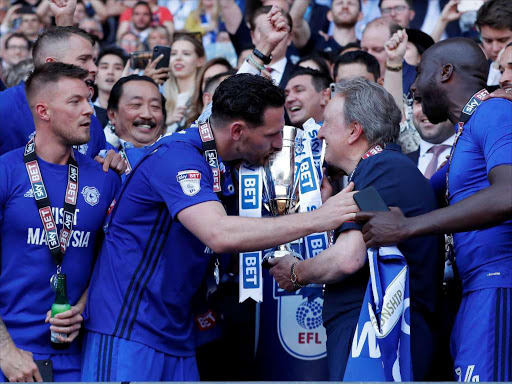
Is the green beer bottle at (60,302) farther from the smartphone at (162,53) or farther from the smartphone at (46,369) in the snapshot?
the smartphone at (162,53)

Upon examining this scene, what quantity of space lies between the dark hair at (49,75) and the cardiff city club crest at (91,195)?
67cm

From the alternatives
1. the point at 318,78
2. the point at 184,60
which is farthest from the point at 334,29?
the point at 318,78

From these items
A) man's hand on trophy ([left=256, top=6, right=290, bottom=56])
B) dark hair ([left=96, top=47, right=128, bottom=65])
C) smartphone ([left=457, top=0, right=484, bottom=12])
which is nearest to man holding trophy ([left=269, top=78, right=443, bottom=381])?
man's hand on trophy ([left=256, top=6, right=290, bottom=56])

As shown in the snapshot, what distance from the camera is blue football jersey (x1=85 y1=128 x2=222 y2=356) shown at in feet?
13.6

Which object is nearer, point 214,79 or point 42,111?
point 42,111

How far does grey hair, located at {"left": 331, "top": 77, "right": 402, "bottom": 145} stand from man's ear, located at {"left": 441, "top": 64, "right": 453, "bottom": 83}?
0.32 metres

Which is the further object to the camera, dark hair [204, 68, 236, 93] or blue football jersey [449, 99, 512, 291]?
dark hair [204, 68, 236, 93]

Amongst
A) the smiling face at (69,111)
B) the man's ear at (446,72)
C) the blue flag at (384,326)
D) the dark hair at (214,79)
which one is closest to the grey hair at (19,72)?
the dark hair at (214,79)

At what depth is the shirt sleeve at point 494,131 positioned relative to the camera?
3.67m

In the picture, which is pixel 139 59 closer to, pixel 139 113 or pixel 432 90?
pixel 139 113

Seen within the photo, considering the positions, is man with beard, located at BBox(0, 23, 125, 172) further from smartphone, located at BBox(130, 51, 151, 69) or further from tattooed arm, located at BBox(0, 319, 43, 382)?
smartphone, located at BBox(130, 51, 151, 69)

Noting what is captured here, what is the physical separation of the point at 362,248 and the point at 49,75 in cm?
213

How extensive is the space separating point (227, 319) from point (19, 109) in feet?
6.18

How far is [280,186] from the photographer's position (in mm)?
4426
